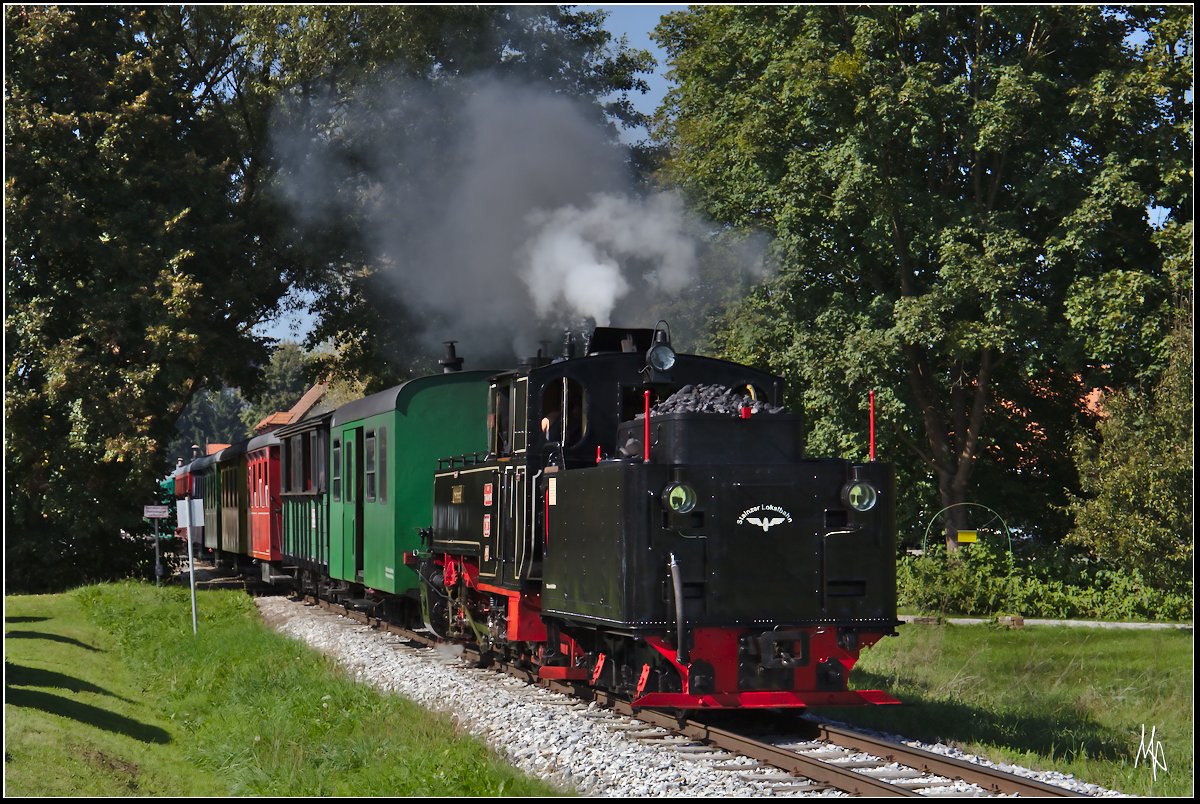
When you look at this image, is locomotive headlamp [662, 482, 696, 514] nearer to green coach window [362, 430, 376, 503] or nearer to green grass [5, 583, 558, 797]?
green grass [5, 583, 558, 797]

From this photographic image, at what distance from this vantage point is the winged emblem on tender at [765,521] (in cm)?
991

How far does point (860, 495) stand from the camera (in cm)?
1002

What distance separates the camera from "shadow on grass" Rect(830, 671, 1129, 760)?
11.0 m

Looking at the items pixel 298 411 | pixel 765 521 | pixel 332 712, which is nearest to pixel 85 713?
pixel 332 712

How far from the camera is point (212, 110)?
32906 millimetres

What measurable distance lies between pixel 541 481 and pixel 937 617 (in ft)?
40.8

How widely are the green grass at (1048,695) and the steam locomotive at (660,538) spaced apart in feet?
6.01

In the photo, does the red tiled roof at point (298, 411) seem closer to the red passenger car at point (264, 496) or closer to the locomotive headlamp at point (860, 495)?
the red passenger car at point (264, 496)

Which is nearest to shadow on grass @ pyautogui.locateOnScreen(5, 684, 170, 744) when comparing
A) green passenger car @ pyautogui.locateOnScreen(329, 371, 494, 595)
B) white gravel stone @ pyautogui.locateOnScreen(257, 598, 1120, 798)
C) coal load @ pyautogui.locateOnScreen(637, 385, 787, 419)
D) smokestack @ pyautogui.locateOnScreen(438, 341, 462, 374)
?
white gravel stone @ pyautogui.locateOnScreen(257, 598, 1120, 798)

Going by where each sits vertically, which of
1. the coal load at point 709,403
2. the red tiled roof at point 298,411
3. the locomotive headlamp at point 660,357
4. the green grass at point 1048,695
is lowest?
the green grass at point 1048,695

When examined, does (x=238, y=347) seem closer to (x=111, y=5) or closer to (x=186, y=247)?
Result: (x=186, y=247)

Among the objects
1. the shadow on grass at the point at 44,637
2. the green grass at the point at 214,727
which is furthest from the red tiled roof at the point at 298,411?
the green grass at the point at 214,727

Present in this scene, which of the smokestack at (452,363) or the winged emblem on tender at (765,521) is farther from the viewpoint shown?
the smokestack at (452,363)

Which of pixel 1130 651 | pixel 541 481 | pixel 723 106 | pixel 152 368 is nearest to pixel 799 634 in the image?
pixel 541 481
